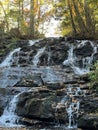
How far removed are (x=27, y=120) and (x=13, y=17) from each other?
63.9 ft

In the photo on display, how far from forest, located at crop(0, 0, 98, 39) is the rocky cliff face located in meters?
3.47

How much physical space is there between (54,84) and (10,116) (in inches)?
96.3

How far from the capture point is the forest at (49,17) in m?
25.8

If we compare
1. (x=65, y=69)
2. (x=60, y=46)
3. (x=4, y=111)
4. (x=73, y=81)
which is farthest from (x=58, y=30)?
(x=4, y=111)

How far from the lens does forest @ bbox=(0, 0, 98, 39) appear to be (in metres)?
25.8

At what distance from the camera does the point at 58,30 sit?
36.8 metres

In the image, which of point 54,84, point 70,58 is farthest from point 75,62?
point 54,84

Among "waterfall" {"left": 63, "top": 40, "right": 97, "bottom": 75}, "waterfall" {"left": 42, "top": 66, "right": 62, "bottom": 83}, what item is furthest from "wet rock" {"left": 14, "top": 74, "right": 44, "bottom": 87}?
"waterfall" {"left": 63, "top": 40, "right": 97, "bottom": 75}

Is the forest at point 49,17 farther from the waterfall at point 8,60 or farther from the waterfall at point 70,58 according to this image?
the waterfall at point 8,60

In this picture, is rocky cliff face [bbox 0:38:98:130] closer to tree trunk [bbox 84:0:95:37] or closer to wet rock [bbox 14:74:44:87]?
wet rock [bbox 14:74:44:87]

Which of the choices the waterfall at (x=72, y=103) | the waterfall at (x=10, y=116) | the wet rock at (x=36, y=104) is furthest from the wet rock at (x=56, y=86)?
the waterfall at (x=10, y=116)

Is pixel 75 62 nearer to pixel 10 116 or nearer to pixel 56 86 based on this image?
pixel 56 86

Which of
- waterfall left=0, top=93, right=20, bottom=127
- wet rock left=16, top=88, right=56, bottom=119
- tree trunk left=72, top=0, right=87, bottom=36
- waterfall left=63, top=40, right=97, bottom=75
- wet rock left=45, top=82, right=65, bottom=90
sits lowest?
waterfall left=0, top=93, right=20, bottom=127

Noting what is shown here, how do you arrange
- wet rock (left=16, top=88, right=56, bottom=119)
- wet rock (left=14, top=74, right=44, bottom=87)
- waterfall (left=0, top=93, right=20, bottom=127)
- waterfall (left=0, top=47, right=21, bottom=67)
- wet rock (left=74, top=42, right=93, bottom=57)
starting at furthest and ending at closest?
waterfall (left=0, top=47, right=21, bottom=67)
wet rock (left=74, top=42, right=93, bottom=57)
wet rock (left=14, top=74, right=44, bottom=87)
waterfall (left=0, top=93, right=20, bottom=127)
wet rock (left=16, top=88, right=56, bottom=119)
